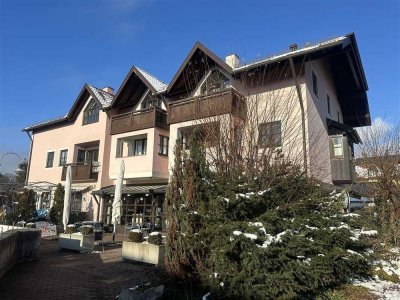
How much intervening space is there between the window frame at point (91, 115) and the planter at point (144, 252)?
55.0ft

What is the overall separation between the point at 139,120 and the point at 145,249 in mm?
12395

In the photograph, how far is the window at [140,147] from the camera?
895 inches

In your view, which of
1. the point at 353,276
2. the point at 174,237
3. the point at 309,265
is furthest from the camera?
the point at 353,276

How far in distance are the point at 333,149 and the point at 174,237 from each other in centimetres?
1305

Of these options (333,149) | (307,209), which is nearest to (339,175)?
(333,149)

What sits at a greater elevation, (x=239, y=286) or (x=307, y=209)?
(x=307, y=209)

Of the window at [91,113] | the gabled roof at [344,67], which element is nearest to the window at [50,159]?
the window at [91,113]

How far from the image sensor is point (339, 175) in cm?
1689

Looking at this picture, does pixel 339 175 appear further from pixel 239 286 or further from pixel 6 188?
pixel 6 188

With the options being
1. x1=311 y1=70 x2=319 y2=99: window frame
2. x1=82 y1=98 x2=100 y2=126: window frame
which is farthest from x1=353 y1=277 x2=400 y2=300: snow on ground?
x1=82 y1=98 x2=100 y2=126: window frame

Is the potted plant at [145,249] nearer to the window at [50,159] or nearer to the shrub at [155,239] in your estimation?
the shrub at [155,239]

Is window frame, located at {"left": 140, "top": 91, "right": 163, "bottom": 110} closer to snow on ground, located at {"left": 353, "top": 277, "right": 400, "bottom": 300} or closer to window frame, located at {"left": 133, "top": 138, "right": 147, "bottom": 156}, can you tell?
window frame, located at {"left": 133, "top": 138, "right": 147, "bottom": 156}

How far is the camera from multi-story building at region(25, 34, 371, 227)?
10.1 metres

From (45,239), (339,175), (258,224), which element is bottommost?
(45,239)
